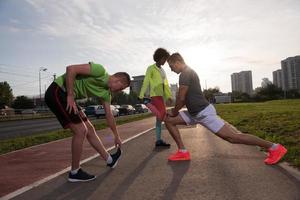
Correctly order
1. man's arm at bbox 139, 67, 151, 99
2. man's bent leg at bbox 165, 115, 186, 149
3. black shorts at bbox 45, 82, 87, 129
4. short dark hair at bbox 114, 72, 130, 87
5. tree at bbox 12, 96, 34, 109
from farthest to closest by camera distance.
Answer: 1. tree at bbox 12, 96, 34, 109
2. man's arm at bbox 139, 67, 151, 99
3. man's bent leg at bbox 165, 115, 186, 149
4. short dark hair at bbox 114, 72, 130, 87
5. black shorts at bbox 45, 82, 87, 129

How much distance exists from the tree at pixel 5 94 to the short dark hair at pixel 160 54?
98256mm

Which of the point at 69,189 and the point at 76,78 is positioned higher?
the point at 76,78

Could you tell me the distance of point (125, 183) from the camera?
219 inches

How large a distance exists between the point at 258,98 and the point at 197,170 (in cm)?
12318

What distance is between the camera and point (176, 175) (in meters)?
5.95

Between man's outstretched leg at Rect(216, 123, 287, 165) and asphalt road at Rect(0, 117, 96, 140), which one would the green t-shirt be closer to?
man's outstretched leg at Rect(216, 123, 287, 165)

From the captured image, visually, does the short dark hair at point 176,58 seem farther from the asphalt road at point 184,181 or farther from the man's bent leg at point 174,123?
the asphalt road at point 184,181

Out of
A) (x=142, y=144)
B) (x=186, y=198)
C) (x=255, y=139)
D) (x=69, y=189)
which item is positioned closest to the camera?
(x=186, y=198)

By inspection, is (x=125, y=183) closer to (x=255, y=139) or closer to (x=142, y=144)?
(x=255, y=139)

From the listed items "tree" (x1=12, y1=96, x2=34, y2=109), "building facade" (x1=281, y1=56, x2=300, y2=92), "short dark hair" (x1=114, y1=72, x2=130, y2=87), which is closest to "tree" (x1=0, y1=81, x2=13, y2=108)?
"tree" (x1=12, y1=96, x2=34, y2=109)

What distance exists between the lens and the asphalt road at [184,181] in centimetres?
480

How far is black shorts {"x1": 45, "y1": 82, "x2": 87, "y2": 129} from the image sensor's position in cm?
567

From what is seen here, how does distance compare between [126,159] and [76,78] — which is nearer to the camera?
[76,78]

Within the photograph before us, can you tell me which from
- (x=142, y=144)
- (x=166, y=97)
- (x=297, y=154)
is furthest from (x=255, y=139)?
(x=142, y=144)
